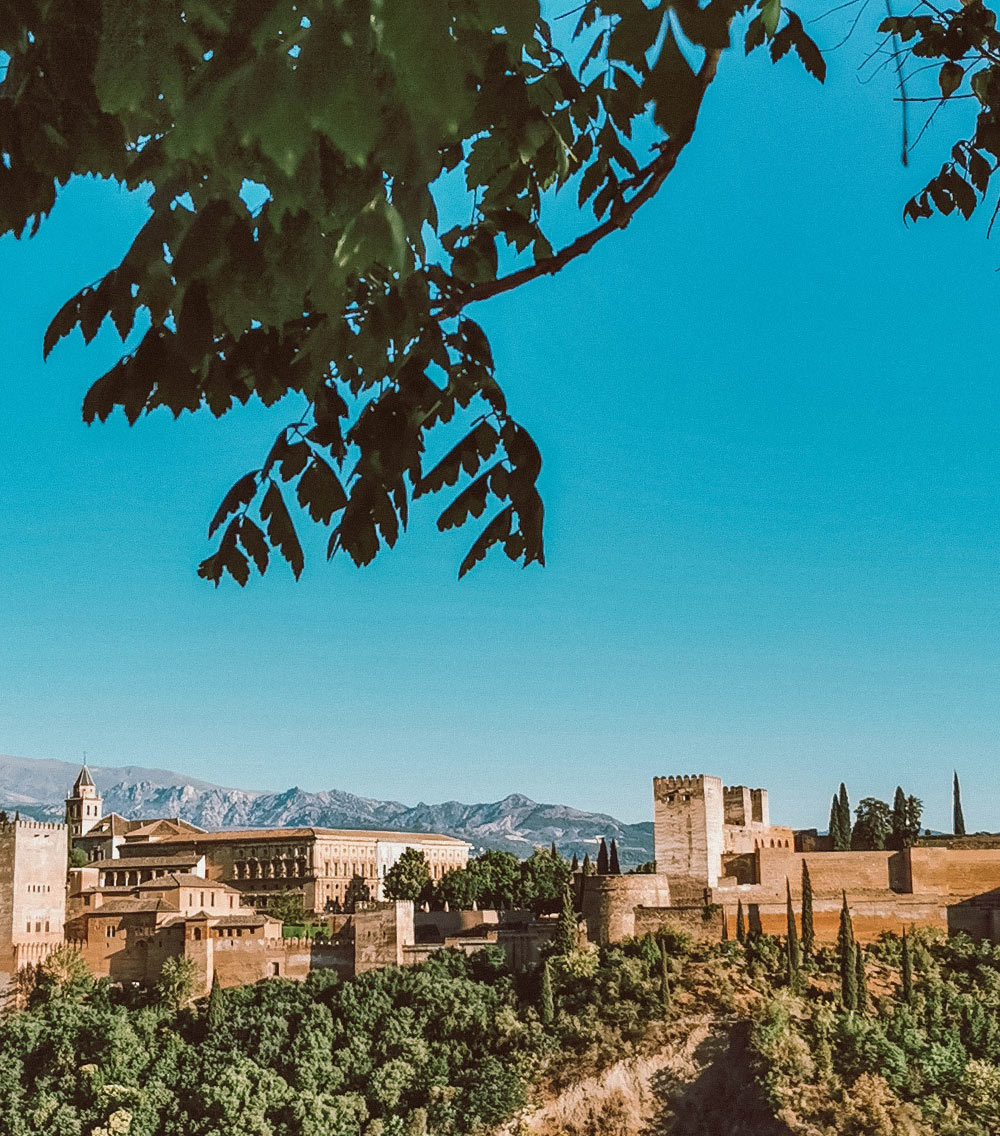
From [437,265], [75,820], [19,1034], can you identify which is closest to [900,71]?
[437,265]

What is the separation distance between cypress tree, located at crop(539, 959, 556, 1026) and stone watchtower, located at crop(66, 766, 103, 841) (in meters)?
58.8

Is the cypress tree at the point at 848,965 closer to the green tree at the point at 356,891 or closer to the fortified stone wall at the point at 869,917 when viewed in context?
the fortified stone wall at the point at 869,917

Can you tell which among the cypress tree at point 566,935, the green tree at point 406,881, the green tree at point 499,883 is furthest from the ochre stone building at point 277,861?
the cypress tree at point 566,935

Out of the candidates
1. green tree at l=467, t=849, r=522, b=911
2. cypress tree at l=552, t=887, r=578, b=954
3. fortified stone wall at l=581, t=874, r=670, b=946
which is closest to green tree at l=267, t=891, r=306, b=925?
green tree at l=467, t=849, r=522, b=911

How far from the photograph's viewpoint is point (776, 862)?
33.2 metres

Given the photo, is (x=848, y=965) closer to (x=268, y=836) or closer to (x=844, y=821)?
(x=844, y=821)

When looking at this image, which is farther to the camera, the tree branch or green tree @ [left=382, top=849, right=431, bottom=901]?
green tree @ [left=382, top=849, right=431, bottom=901]

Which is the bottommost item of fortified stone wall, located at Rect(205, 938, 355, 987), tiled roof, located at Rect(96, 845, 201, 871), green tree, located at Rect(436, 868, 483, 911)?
fortified stone wall, located at Rect(205, 938, 355, 987)

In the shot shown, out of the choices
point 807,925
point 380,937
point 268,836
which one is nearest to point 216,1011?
point 380,937

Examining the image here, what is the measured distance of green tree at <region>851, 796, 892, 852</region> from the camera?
46.8 m

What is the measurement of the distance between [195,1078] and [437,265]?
1236 inches

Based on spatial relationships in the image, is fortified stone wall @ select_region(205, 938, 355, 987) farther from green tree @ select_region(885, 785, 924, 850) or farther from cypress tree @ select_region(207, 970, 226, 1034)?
green tree @ select_region(885, 785, 924, 850)

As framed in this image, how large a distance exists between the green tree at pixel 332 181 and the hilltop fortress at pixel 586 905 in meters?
30.9

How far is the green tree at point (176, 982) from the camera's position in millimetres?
34438
